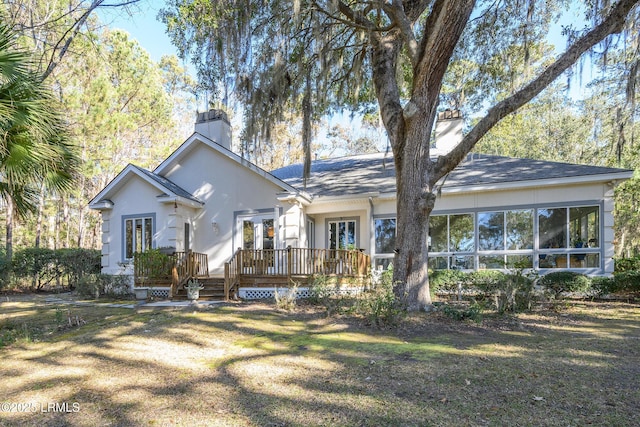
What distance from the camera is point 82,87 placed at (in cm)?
1966

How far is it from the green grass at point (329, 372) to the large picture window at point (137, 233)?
19.5ft

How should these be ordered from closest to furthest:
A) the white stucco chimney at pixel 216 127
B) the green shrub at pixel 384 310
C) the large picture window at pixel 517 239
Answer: the green shrub at pixel 384 310 → the large picture window at pixel 517 239 → the white stucco chimney at pixel 216 127

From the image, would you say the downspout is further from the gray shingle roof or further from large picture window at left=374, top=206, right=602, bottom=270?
the gray shingle roof

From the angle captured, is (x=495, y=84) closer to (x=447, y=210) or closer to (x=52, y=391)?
(x=447, y=210)

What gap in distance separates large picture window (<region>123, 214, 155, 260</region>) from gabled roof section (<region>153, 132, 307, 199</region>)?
2122 mm

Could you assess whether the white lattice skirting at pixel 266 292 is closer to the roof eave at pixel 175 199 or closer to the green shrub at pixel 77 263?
the roof eave at pixel 175 199

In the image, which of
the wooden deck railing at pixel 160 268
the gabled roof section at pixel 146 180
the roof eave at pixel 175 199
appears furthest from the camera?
the gabled roof section at pixel 146 180

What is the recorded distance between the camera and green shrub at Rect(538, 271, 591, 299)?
33.2 ft

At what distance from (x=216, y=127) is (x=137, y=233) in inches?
204

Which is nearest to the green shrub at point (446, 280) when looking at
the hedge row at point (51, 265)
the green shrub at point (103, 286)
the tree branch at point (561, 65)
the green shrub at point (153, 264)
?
the tree branch at point (561, 65)

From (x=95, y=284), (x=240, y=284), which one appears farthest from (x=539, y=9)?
(x=95, y=284)

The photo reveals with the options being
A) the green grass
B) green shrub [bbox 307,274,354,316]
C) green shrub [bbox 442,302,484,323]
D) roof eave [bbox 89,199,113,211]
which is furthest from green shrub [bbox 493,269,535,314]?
roof eave [bbox 89,199,113,211]

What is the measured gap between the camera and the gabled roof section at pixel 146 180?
12.8 metres

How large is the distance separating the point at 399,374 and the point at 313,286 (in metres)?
5.84
